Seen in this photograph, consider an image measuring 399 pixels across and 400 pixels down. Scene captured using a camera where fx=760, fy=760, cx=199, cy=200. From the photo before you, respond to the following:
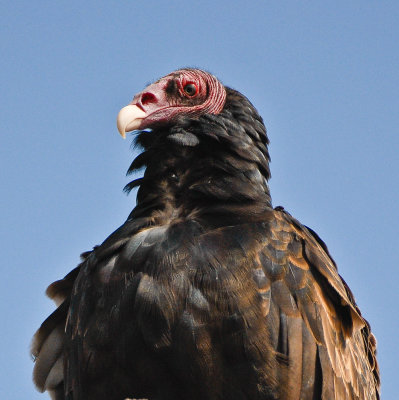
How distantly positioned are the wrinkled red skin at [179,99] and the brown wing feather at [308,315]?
1104 millimetres

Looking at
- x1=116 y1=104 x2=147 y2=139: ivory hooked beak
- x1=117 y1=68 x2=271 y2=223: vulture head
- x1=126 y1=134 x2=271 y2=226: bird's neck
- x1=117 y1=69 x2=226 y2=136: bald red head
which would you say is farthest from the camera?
x1=117 y1=69 x2=226 y2=136: bald red head

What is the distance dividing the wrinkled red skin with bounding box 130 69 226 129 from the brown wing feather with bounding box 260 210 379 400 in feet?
3.62

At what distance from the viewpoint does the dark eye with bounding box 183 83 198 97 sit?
588cm

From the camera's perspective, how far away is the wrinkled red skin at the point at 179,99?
18.5 ft

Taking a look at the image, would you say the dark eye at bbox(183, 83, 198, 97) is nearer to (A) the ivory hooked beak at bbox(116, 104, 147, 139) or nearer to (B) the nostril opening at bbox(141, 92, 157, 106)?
(B) the nostril opening at bbox(141, 92, 157, 106)

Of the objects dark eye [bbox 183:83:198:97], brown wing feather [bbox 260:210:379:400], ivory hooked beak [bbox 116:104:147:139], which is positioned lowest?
brown wing feather [bbox 260:210:379:400]

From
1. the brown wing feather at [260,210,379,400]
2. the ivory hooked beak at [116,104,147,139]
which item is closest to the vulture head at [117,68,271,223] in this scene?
the ivory hooked beak at [116,104,147,139]

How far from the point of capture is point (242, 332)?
462 cm

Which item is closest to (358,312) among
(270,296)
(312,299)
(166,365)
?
(312,299)

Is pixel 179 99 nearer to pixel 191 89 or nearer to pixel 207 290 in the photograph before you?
pixel 191 89

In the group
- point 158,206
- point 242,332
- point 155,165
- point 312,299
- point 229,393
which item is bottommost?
point 229,393

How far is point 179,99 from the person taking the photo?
230 inches

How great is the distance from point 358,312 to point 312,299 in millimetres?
702

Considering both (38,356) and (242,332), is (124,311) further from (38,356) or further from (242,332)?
(38,356)
